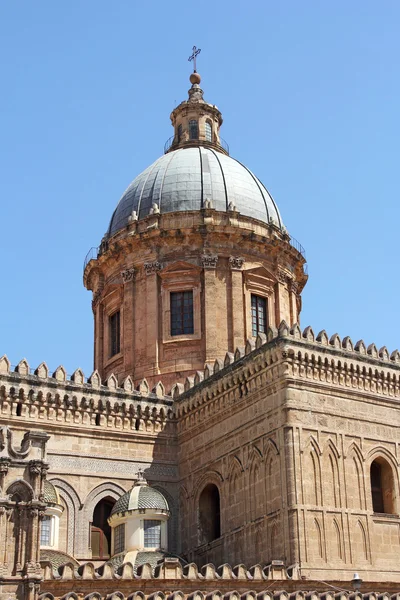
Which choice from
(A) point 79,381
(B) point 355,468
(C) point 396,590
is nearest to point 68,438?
(A) point 79,381

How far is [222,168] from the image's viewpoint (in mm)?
34375

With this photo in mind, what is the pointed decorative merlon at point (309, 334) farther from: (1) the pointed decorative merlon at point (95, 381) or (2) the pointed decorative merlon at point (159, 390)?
(1) the pointed decorative merlon at point (95, 381)

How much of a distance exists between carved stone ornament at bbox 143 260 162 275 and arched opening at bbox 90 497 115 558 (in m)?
8.47

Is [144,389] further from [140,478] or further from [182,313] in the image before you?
[182,313]

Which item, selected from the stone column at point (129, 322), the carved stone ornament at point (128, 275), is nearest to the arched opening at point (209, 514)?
the stone column at point (129, 322)

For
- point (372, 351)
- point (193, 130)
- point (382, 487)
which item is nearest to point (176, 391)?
point (372, 351)

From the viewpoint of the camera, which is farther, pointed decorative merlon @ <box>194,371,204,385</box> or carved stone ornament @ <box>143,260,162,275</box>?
carved stone ornament @ <box>143,260,162,275</box>

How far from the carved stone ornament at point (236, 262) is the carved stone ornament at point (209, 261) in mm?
534

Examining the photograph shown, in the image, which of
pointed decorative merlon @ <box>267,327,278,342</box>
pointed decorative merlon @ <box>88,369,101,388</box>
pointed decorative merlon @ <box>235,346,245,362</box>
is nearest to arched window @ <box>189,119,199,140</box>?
pointed decorative merlon @ <box>235,346,245,362</box>

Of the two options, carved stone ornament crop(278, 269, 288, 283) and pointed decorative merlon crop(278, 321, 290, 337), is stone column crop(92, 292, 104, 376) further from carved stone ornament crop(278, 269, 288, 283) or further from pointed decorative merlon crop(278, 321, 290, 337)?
pointed decorative merlon crop(278, 321, 290, 337)

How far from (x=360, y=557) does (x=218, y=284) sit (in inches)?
439

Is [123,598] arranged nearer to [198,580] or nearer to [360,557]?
[198,580]

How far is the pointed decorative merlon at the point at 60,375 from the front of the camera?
26078 millimetres

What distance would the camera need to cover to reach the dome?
79.9 feet
